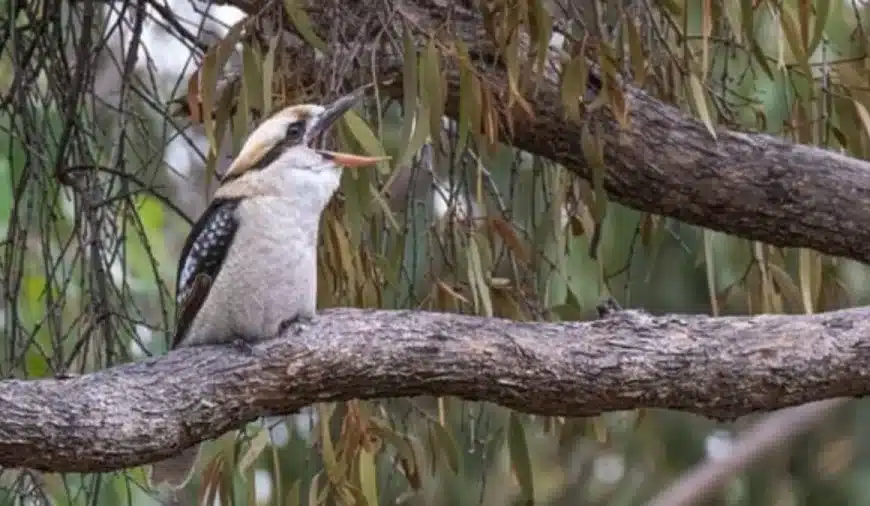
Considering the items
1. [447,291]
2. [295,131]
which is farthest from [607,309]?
[295,131]

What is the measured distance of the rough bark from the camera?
108 inches

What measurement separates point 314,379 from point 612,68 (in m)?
0.58

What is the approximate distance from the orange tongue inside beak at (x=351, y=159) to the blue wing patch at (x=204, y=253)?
16cm

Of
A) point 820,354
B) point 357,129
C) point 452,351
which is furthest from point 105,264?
point 820,354

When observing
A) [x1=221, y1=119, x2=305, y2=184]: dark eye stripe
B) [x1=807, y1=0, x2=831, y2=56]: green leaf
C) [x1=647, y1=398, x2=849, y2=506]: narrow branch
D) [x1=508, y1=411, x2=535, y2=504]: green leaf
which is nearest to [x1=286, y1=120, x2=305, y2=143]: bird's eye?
[x1=221, y1=119, x2=305, y2=184]: dark eye stripe

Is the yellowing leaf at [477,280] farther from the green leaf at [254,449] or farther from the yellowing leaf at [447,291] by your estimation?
the green leaf at [254,449]

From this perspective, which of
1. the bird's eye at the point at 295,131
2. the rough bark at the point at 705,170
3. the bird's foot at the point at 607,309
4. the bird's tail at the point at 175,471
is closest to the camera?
the bird's foot at the point at 607,309

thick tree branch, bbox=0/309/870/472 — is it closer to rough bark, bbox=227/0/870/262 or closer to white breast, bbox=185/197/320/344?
white breast, bbox=185/197/320/344

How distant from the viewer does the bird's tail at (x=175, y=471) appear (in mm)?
2590

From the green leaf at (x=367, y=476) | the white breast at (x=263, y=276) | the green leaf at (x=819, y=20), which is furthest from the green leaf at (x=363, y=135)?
the green leaf at (x=819, y=20)

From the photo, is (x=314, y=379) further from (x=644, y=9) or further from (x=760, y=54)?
(x=760, y=54)

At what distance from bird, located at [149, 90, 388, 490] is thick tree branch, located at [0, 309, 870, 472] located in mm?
169

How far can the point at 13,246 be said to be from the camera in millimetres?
2537

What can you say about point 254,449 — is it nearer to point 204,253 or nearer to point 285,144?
point 204,253
